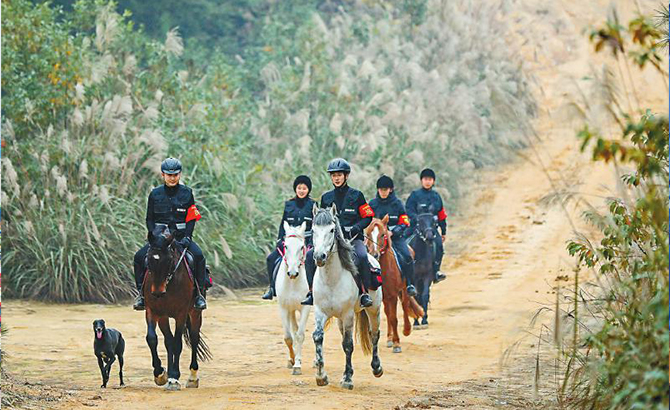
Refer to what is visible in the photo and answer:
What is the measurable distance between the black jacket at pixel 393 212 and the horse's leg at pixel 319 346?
3.36m

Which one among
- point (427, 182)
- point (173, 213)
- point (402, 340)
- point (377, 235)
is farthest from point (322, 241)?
point (427, 182)

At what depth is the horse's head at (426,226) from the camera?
45.9ft

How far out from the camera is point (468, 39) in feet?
99.2

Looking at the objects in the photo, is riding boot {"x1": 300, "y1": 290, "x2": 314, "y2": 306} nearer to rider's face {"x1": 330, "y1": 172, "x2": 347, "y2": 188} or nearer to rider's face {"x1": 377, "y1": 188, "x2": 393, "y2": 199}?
rider's face {"x1": 330, "y1": 172, "x2": 347, "y2": 188}

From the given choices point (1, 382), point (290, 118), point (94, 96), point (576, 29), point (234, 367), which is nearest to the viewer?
point (1, 382)

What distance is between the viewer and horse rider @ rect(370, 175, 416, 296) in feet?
40.9

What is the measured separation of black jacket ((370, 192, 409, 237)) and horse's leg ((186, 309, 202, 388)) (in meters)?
3.50

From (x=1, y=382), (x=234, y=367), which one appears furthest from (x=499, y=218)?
(x=1, y=382)

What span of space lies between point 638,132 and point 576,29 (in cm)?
3304

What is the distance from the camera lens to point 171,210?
377 inches

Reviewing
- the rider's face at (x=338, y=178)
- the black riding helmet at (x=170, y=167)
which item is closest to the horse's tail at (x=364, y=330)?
the rider's face at (x=338, y=178)

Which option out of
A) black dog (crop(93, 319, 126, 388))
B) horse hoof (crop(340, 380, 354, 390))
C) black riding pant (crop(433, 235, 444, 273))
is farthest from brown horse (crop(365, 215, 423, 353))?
black dog (crop(93, 319, 126, 388))

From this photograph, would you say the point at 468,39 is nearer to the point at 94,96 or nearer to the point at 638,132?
the point at 94,96

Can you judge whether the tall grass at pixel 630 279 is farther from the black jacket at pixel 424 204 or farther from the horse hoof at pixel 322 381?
the black jacket at pixel 424 204
